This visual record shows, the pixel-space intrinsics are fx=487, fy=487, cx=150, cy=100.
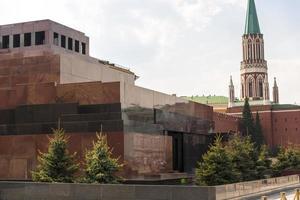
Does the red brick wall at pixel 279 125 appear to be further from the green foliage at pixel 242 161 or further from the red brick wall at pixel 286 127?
the green foliage at pixel 242 161

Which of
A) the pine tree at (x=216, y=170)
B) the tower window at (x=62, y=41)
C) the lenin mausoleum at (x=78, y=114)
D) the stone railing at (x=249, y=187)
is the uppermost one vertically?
the tower window at (x=62, y=41)

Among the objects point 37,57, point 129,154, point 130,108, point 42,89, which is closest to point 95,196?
point 129,154

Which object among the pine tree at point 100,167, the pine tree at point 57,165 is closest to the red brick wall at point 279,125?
the pine tree at point 57,165

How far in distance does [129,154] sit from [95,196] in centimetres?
573

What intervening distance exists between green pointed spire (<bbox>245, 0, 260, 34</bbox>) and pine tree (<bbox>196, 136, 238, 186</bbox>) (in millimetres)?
108637

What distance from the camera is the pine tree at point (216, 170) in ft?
65.1

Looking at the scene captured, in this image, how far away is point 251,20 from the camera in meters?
126

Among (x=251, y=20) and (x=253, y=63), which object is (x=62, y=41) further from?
(x=251, y=20)

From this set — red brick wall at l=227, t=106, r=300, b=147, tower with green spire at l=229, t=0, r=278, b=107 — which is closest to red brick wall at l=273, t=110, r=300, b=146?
red brick wall at l=227, t=106, r=300, b=147

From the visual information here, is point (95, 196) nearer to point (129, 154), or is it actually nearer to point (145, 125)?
point (129, 154)

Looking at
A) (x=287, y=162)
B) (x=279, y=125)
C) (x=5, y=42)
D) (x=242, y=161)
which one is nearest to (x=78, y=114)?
(x=242, y=161)

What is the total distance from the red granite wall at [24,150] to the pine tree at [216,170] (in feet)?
16.6

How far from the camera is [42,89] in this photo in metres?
23.1

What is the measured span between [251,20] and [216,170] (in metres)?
112
